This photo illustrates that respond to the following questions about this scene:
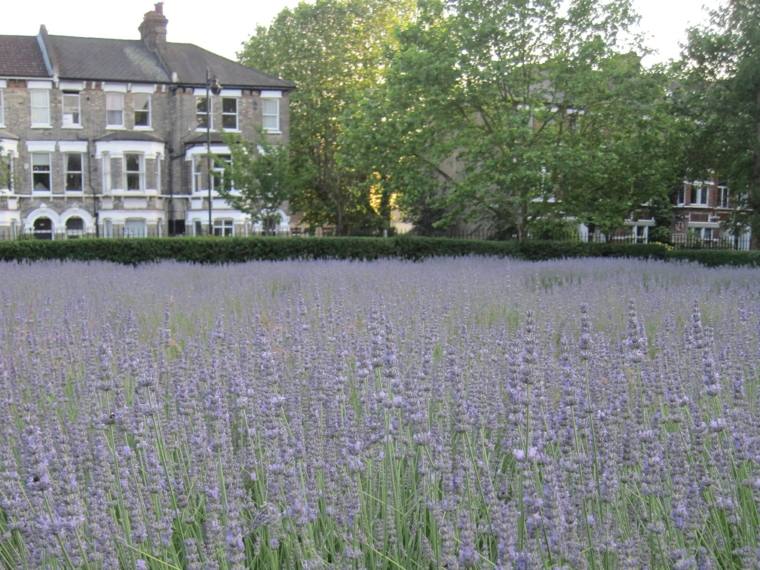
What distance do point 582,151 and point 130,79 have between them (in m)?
20.6

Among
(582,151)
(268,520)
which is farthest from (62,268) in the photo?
(582,151)

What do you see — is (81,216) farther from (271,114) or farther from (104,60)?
(271,114)

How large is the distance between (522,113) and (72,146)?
2049 centimetres

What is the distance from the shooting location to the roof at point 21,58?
32.2 meters

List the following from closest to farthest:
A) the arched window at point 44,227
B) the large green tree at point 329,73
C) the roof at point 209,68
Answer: the arched window at point 44,227, the roof at point 209,68, the large green tree at point 329,73

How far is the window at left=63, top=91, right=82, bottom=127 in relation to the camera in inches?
1297

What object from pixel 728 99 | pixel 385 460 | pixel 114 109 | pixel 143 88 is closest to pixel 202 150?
pixel 143 88

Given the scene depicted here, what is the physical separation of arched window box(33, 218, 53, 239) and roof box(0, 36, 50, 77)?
5.87 m

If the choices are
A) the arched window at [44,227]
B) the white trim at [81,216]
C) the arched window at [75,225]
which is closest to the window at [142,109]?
the white trim at [81,216]

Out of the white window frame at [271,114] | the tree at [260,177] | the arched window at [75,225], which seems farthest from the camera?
the white window frame at [271,114]

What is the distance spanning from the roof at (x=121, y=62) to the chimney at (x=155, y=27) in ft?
0.98

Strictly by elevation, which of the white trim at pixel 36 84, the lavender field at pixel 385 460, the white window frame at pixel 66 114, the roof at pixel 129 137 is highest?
the white trim at pixel 36 84

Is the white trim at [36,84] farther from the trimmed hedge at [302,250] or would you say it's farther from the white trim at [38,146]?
the trimmed hedge at [302,250]

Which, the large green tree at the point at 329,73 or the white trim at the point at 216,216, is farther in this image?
the large green tree at the point at 329,73
